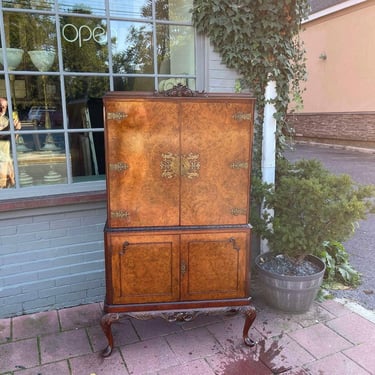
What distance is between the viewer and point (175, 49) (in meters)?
2.86

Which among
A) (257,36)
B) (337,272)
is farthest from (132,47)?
(337,272)

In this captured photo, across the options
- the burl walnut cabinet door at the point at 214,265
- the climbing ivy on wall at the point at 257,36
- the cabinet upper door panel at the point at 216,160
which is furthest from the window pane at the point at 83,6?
the burl walnut cabinet door at the point at 214,265

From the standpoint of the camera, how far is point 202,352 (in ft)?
7.05

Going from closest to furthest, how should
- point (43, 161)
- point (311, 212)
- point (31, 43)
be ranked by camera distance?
point (311, 212) → point (31, 43) → point (43, 161)

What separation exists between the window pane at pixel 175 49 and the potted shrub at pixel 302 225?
115 centimetres

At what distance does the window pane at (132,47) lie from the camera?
2.67 metres

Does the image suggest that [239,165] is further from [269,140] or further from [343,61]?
[343,61]

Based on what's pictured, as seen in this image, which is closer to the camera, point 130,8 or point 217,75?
point 130,8

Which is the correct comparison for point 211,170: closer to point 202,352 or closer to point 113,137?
point 113,137

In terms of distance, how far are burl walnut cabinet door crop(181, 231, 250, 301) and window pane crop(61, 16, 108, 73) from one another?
150 centimetres

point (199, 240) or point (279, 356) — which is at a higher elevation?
point (199, 240)

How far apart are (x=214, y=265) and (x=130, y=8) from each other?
1974 mm

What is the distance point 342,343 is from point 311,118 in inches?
474

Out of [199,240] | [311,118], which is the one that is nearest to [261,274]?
[199,240]
